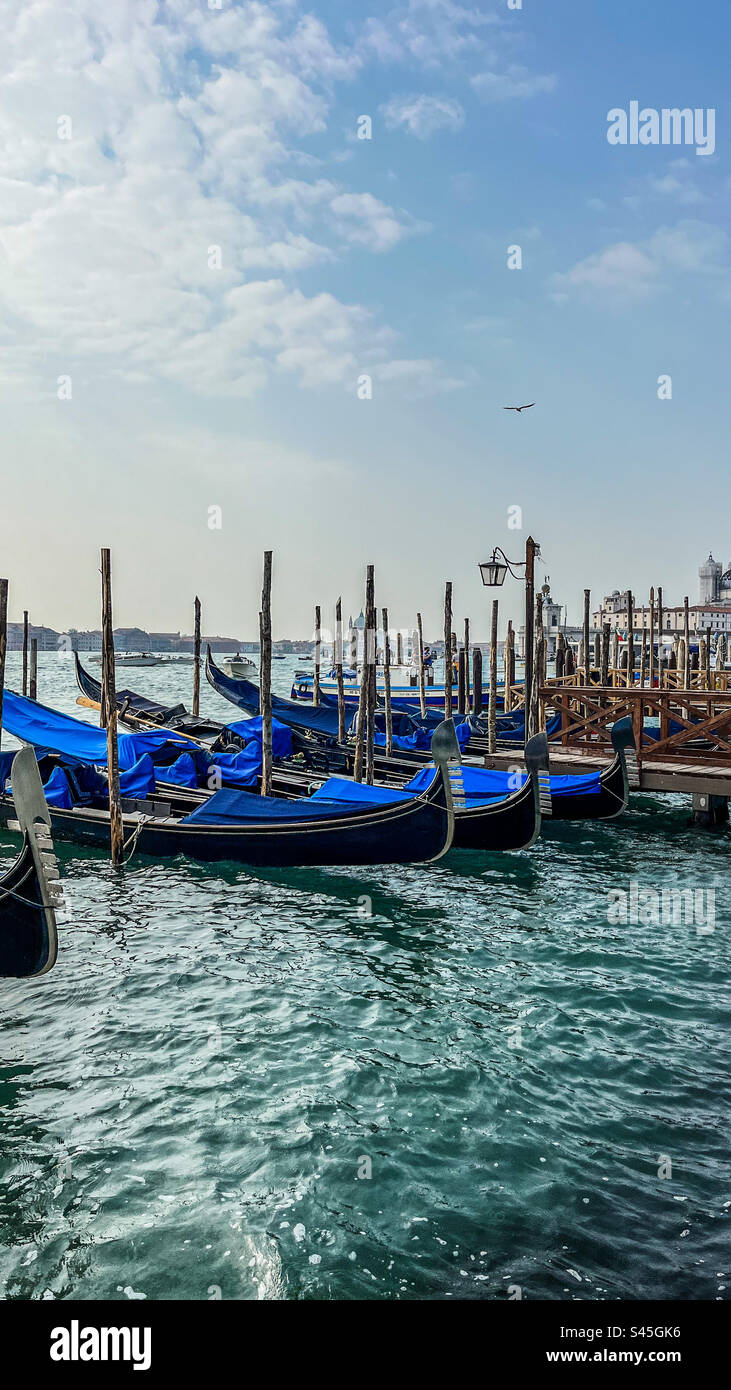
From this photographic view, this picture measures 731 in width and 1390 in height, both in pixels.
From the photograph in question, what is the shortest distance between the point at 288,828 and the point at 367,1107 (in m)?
4.15

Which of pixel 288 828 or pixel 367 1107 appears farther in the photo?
pixel 288 828

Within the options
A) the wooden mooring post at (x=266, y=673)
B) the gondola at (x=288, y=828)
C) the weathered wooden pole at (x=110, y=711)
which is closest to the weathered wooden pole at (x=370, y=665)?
the wooden mooring post at (x=266, y=673)

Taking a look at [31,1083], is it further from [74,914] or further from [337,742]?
[337,742]

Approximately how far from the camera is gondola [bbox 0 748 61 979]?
4.46 metres

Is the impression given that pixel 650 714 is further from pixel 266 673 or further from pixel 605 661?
pixel 605 661

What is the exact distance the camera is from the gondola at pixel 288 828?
7.58 meters

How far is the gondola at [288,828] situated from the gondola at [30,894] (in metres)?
3.36

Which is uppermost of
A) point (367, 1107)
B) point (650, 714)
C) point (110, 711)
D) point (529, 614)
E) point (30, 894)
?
point (529, 614)

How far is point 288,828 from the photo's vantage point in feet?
26.2

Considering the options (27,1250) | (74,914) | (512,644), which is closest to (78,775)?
(74,914)

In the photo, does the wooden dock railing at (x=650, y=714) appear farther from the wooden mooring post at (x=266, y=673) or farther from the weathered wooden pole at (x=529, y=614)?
the wooden mooring post at (x=266, y=673)

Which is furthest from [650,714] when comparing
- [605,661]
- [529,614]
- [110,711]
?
[605,661]

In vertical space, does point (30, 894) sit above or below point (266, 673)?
below
